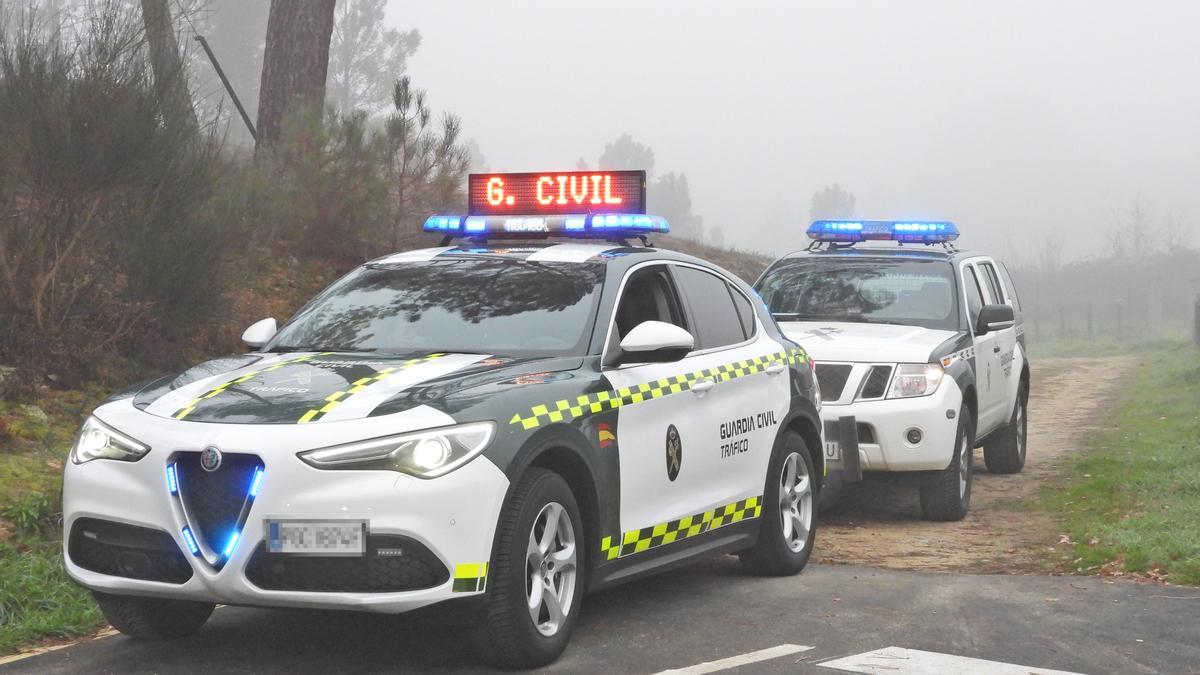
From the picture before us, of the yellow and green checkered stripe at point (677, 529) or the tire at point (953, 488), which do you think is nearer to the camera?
the yellow and green checkered stripe at point (677, 529)

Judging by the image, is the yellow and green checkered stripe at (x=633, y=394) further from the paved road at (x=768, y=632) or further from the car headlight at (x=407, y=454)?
the paved road at (x=768, y=632)

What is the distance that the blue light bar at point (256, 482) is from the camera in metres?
5.34

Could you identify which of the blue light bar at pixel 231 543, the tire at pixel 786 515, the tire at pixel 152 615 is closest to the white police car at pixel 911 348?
the tire at pixel 786 515

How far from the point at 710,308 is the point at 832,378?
103 inches

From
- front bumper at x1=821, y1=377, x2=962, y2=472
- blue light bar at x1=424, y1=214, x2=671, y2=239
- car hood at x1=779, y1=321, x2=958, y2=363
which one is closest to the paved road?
blue light bar at x1=424, y1=214, x2=671, y2=239

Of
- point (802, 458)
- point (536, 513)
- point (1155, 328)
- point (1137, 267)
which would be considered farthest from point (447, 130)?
point (1137, 267)

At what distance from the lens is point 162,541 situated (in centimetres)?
553

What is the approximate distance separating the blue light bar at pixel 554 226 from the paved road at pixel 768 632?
1760 mm

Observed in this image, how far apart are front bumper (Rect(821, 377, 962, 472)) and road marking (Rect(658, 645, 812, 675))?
3820mm

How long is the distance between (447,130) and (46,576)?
8.78 metres

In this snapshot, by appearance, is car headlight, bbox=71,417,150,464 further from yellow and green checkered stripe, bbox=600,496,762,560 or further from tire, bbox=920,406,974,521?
tire, bbox=920,406,974,521

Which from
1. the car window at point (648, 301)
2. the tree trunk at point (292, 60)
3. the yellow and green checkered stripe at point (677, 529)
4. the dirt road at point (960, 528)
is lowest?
the dirt road at point (960, 528)

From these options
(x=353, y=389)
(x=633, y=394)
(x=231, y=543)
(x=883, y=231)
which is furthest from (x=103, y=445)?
(x=883, y=231)

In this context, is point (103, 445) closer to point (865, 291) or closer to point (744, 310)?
point (744, 310)
